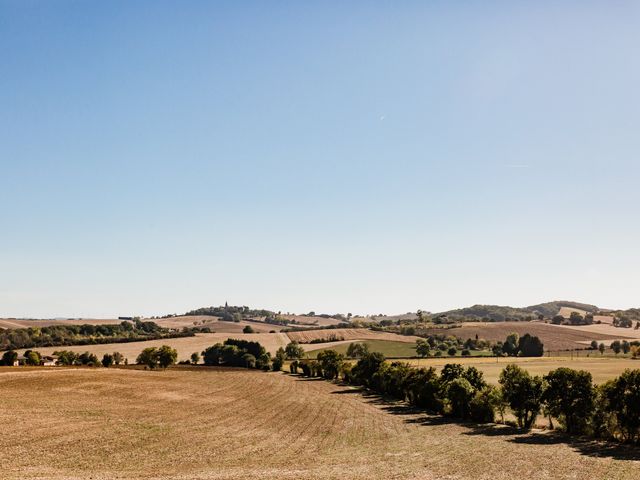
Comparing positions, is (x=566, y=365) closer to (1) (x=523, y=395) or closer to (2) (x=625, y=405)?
(1) (x=523, y=395)

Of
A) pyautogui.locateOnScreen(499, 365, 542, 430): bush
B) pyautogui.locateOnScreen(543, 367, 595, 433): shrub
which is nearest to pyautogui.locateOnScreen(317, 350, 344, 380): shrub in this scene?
pyautogui.locateOnScreen(499, 365, 542, 430): bush

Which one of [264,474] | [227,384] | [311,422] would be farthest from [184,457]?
[227,384]

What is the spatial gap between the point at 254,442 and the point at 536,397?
44112 millimetres

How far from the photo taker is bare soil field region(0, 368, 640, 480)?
4934cm

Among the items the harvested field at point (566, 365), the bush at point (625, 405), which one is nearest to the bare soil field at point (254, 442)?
the bush at point (625, 405)

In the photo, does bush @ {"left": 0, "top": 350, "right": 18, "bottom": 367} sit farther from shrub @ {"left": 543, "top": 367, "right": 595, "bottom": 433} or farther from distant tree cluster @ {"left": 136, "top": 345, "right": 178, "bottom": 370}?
shrub @ {"left": 543, "top": 367, "right": 595, "bottom": 433}

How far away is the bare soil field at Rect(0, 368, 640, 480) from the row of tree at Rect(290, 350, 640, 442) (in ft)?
14.8

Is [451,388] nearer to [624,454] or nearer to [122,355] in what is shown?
[624,454]

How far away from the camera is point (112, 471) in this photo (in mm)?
47906

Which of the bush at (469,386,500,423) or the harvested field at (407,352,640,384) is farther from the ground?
the bush at (469,386,500,423)

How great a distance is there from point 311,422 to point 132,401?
121 ft

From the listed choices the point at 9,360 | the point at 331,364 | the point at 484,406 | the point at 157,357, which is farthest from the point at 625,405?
the point at 9,360

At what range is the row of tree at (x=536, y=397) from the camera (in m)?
66.2

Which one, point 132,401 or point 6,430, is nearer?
point 6,430
